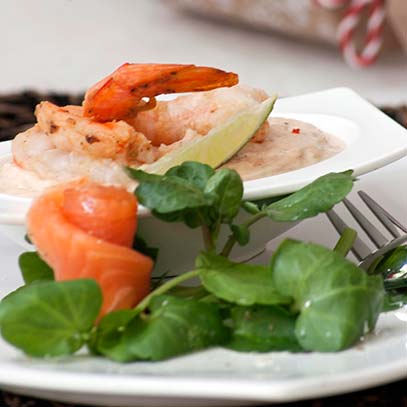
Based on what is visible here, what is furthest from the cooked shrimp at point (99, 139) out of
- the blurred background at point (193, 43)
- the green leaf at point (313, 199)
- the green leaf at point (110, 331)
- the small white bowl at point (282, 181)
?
the blurred background at point (193, 43)

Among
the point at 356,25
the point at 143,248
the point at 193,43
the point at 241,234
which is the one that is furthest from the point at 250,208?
the point at 193,43

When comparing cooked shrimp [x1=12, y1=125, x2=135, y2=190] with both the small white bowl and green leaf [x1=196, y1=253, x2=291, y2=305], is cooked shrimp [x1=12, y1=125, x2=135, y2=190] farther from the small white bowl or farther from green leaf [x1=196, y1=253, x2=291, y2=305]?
green leaf [x1=196, y1=253, x2=291, y2=305]

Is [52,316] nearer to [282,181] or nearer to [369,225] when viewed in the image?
[282,181]

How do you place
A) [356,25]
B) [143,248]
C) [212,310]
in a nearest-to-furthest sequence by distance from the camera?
1. [212,310]
2. [143,248]
3. [356,25]

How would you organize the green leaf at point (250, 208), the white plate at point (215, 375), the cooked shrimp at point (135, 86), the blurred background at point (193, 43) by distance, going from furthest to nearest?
the blurred background at point (193, 43), the cooked shrimp at point (135, 86), the green leaf at point (250, 208), the white plate at point (215, 375)

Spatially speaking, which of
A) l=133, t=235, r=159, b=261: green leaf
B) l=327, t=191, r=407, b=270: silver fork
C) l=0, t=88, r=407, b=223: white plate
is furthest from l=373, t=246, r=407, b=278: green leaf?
l=133, t=235, r=159, b=261: green leaf

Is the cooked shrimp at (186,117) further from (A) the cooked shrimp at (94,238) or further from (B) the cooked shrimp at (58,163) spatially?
(A) the cooked shrimp at (94,238)
